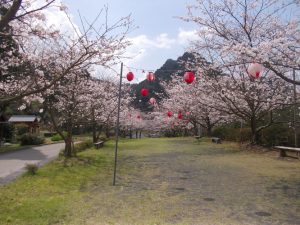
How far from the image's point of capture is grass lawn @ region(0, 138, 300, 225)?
260 inches

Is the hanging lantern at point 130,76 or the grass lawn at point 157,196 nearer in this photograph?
the grass lawn at point 157,196

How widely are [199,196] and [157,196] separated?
3.20 feet

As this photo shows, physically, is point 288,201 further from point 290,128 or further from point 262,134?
point 262,134

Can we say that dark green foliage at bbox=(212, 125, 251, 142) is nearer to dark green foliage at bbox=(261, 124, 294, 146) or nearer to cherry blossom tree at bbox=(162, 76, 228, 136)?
cherry blossom tree at bbox=(162, 76, 228, 136)

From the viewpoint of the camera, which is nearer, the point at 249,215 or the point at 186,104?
the point at 249,215

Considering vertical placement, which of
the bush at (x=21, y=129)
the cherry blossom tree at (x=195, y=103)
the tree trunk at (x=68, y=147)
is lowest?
the tree trunk at (x=68, y=147)

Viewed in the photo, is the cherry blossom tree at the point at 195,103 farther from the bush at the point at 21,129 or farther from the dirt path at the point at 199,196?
the bush at the point at 21,129

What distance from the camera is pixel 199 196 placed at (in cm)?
839

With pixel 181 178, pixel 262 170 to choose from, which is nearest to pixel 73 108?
pixel 181 178

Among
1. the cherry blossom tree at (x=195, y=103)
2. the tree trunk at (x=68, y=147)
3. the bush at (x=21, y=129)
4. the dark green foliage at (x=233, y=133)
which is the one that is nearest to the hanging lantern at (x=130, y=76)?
the tree trunk at (x=68, y=147)

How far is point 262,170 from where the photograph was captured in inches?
489

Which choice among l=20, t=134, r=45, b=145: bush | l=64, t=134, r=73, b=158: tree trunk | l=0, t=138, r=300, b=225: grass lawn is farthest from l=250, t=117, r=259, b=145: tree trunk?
l=20, t=134, r=45, b=145: bush

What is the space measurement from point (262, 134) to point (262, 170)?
9509 mm

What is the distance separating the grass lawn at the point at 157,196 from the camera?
6.59 m
